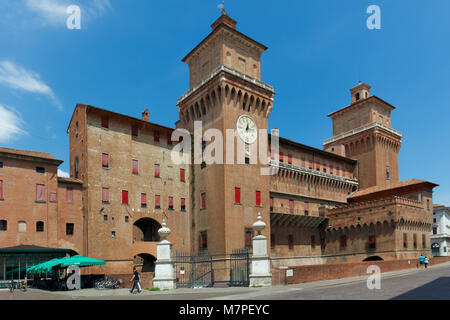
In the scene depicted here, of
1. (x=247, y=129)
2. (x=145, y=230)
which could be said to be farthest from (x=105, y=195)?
(x=247, y=129)

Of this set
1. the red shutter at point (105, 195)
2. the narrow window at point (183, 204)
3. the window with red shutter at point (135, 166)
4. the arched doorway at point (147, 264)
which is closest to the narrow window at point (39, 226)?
the red shutter at point (105, 195)

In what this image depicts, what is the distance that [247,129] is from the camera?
4747cm

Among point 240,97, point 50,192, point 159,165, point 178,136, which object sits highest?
point 240,97

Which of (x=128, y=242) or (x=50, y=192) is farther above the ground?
(x=50, y=192)

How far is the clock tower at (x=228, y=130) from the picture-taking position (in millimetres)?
43844

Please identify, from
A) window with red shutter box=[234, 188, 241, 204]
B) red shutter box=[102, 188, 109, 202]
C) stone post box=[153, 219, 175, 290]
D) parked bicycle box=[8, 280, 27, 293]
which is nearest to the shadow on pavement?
stone post box=[153, 219, 175, 290]

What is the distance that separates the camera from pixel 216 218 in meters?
43.8

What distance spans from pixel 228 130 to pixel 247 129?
10.9 ft

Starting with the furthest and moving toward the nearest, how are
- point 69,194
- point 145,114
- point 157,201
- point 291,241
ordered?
point 291,241, point 145,114, point 157,201, point 69,194

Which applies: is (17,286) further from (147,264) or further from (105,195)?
(147,264)

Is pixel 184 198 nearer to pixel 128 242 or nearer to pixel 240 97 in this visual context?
pixel 128 242

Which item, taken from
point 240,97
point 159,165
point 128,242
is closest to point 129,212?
point 128,242
